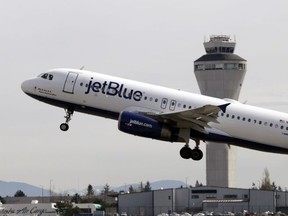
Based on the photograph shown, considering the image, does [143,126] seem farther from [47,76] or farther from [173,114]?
[47,76]

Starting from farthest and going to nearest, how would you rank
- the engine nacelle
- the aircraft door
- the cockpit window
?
the cockpit window
the aircraft door
the engine nacelle

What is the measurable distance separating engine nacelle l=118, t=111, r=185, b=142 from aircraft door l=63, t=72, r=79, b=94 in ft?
16.4

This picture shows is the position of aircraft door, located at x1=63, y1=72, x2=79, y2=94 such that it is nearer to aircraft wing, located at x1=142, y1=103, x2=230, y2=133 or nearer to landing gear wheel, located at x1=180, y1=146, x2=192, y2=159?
aircraft wing, located at x1=142, y1=103, x2=230, y2=133

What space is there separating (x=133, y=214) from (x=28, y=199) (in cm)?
7499

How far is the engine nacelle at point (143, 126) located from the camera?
6869cm

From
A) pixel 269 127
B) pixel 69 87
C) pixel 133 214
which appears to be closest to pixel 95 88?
pixel 69 87

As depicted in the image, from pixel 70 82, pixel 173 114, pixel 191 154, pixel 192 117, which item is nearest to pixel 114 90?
pixel 70 82

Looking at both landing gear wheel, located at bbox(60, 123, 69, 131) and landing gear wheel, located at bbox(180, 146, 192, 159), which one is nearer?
landing gear wheel, located at bbox(180, 146, 192, 159)

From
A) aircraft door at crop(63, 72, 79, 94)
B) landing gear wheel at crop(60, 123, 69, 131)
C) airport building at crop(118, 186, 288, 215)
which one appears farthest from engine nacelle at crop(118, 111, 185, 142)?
airport building at crop(118, 186, 288, 215)

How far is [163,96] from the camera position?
230 feet

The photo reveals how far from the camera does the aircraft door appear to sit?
71938 millimetres

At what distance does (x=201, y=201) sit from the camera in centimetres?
13925

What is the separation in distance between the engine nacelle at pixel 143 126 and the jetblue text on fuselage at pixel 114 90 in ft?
5.03

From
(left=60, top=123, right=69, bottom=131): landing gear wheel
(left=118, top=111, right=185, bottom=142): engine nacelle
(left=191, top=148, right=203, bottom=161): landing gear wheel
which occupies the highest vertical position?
(left=60, top=123, right=69, bottom=131): landing gear wheel
